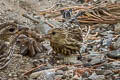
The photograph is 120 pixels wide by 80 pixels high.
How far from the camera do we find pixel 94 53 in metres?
5.02

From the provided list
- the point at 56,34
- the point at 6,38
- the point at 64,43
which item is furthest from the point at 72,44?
the point at 6,38

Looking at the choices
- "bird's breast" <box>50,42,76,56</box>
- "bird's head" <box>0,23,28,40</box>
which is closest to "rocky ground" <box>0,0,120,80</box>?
"bird's breast" <box>50,42,76,56</box>

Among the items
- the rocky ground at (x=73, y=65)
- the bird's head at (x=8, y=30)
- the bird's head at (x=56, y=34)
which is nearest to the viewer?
the rocky ground at (x=73, y=65)

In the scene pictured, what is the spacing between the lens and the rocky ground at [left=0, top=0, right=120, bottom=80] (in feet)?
14.0

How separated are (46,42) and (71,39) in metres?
0.77

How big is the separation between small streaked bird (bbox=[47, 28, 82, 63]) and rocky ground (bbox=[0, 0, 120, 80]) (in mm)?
126

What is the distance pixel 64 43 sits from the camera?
4719 mm

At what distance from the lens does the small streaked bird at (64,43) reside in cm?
471

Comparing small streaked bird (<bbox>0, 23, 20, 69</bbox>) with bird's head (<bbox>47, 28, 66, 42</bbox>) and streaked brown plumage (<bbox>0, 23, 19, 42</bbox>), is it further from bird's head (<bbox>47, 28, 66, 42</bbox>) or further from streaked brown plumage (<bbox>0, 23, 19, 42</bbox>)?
bird's head (<bbox>47, 28, 66, 42</bbox>)

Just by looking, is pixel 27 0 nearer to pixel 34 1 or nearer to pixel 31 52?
pixel 34 1

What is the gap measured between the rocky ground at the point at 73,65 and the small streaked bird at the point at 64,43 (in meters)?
0.13

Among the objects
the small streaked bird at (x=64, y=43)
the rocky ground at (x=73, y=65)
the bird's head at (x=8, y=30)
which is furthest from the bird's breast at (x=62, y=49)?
the bird's head at (x=8, y=30)

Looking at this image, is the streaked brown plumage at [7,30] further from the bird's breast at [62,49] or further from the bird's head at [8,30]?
the bird's breast at [62,49]

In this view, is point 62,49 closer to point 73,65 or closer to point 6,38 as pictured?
point 73,65
